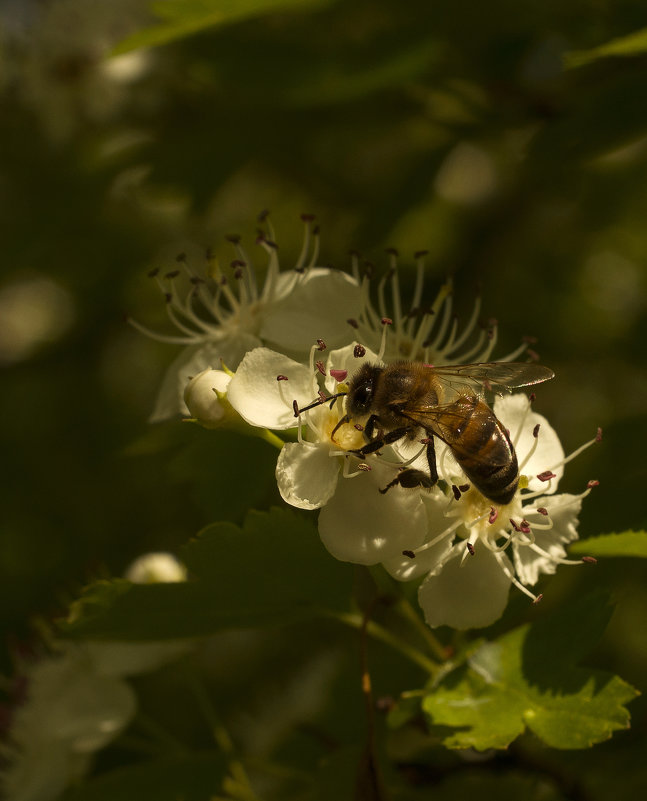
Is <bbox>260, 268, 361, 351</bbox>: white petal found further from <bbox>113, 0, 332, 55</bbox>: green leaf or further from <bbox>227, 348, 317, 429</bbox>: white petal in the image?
<bbox>113, 0, 332, 55</bbox>: green leaf

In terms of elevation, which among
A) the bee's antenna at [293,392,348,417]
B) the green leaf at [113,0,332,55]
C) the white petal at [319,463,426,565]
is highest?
the green leaf at [113,0,332,55]

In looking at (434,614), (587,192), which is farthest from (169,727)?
(587,192)

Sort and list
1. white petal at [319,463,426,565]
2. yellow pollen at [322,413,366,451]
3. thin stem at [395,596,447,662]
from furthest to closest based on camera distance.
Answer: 1. thin stem at [395,596,447,662]
2. yellow pollen at [322,413,366,451]
3. white petal at [319,463,426,565]

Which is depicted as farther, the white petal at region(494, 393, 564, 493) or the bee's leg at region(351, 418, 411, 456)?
the white petal at region(494, 393, 564, 493)

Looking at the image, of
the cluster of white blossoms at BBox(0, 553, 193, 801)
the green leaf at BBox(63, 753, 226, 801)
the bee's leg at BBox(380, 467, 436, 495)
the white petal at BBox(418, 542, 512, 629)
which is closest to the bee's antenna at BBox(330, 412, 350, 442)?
the bee's leg at BBox(380, 467, 436, 495)

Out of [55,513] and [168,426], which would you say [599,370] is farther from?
[55,513]

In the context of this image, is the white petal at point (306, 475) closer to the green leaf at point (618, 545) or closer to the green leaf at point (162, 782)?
the green leaf at point (618, 545)

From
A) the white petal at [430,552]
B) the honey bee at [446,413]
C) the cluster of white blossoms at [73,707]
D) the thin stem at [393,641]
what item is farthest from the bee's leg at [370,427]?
the cluster of white blossoms at [73,707]
